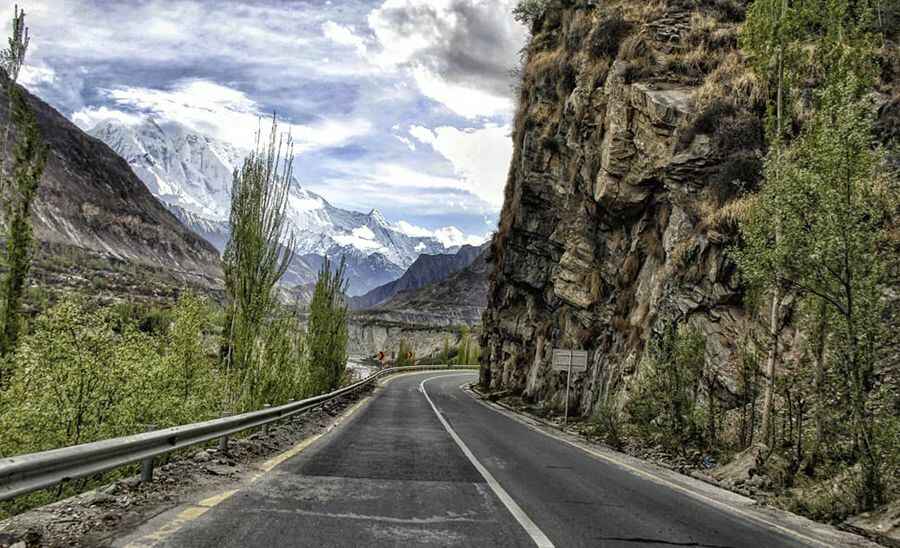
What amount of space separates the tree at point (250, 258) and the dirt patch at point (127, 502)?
7.81 feet

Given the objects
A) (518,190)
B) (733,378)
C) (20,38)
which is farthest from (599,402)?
(20,38)

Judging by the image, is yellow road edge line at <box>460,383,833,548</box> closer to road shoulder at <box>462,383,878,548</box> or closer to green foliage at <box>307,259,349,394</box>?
road shoulder at <box>462,383,878,548</box>

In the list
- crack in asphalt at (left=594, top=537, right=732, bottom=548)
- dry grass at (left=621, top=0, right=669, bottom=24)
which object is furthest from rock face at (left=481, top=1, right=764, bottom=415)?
crack in asphalt at (left=594, top=537, right=732, bottom=548)

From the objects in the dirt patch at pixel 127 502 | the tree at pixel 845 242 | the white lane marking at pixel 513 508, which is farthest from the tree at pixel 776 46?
the dirt patch at pixel 127 502

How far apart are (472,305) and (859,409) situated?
164 meters

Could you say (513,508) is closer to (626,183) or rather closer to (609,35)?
(626,183)

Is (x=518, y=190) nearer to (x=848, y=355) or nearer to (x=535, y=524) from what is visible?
(x=848, y=355)

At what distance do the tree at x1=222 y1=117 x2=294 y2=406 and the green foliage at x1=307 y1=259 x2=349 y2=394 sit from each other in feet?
28.4

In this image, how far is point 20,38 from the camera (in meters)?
15.5

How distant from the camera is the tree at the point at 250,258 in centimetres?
1297

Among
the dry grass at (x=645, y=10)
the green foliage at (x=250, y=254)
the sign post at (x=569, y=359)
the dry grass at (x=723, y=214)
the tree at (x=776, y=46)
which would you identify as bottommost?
the sign post at (x=569, y=359)

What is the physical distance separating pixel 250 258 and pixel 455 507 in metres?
8.02

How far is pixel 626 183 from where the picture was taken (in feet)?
76.7

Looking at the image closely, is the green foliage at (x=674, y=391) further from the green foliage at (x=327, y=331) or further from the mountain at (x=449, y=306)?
the mountain at (x=449, y=306)
